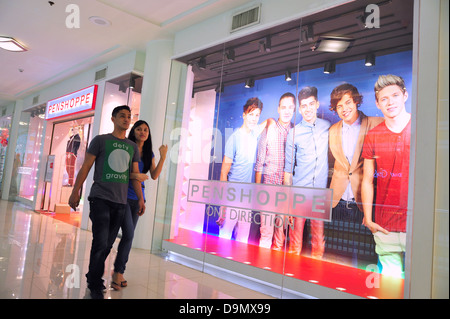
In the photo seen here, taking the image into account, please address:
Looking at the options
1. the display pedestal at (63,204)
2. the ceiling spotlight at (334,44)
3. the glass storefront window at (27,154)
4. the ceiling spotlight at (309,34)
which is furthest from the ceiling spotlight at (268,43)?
the glass storefront window at (27,154)

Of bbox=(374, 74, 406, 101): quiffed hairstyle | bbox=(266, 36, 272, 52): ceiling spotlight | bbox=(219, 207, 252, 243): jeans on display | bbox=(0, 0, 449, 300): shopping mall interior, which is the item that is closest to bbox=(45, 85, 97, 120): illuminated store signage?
bbox=(0, 0, 449, 300): shopping mall interior

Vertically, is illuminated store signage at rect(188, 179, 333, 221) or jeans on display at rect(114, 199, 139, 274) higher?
→ illuminated store signage at rect(188, 179, 333, 221)

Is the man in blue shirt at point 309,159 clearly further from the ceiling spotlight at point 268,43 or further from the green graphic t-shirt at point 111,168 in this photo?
the green graphic t-shirt at point 111,168

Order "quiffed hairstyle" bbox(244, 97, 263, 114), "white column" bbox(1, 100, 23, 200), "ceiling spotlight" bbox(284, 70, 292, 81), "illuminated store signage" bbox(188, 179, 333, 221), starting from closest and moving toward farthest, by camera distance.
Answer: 1. "illuminated store signage" bbox(188, 179, 333, 221)
2. "ceiling spotlight" bbox(284, 70, 292, 81)
3. "quiffed hairstyle" bbox(244, 97, 263, 114)
4. "white column" bbox(1, 100, 23, 200)

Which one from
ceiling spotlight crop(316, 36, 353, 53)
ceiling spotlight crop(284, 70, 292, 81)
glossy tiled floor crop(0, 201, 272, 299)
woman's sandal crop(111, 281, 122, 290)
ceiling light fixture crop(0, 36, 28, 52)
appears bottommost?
glossy tiled floor crop(0, 201, 272, 299)

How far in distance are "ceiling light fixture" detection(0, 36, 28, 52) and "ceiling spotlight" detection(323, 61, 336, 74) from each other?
5.14m

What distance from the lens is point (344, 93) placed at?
12.2ft

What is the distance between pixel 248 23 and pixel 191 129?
1.57m

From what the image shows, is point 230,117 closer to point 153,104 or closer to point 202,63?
point 202,63

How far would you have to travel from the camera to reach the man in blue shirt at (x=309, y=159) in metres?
3.77

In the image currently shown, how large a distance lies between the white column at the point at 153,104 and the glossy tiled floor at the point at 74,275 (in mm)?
327

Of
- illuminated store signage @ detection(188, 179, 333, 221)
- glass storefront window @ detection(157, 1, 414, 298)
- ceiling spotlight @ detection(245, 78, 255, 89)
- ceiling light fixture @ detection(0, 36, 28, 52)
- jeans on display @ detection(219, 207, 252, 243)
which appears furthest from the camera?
ceiling light fixture @ detection(0, 36, 28, 52)

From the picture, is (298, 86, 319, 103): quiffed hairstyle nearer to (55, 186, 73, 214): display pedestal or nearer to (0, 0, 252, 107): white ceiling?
(0, 0, 252, 107): white ceiling

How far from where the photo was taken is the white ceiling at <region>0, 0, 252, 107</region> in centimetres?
398
